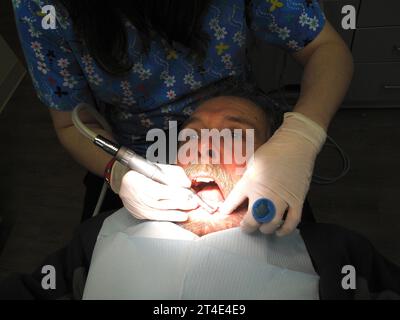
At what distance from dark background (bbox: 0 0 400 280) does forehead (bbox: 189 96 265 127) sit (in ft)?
3.08

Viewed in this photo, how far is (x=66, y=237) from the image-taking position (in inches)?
75.9

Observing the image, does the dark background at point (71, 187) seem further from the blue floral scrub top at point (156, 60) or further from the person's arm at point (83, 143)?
the blue floral scrub top at point (156, 60)

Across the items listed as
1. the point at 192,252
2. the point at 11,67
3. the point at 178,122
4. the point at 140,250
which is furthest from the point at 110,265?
the point at 11,67

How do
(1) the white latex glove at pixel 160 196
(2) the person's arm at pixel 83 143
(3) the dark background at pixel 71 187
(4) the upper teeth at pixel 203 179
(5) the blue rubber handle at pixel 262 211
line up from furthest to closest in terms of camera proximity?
(3) the dark background at pixel 71 187
(2) the person's arm at pixel 83 143
(4) the upper teeth at pixel 203 179
(1) the white latex glove at pixel 160 196
(5) the blue rubber handle at pixel 262 211

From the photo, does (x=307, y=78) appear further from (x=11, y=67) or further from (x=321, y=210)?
(x=11, y=67)

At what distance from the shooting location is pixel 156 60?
1094mm

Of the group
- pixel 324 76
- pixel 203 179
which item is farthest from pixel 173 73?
pixel 324 76

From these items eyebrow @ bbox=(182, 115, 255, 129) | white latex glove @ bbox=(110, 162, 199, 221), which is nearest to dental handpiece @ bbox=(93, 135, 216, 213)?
white latex glove @ bbox=(110, 162, 199, 221)

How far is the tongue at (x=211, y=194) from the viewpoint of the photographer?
3.48 ft

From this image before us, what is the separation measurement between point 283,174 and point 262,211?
0.45 feet

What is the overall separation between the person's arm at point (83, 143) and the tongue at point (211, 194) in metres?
0.31

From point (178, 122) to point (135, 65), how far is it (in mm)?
252

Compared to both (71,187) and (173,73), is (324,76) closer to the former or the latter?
(173,73)

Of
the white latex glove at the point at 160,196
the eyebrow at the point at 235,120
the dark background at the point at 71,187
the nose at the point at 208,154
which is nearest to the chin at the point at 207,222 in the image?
the white latex glove at the point at 160,196
